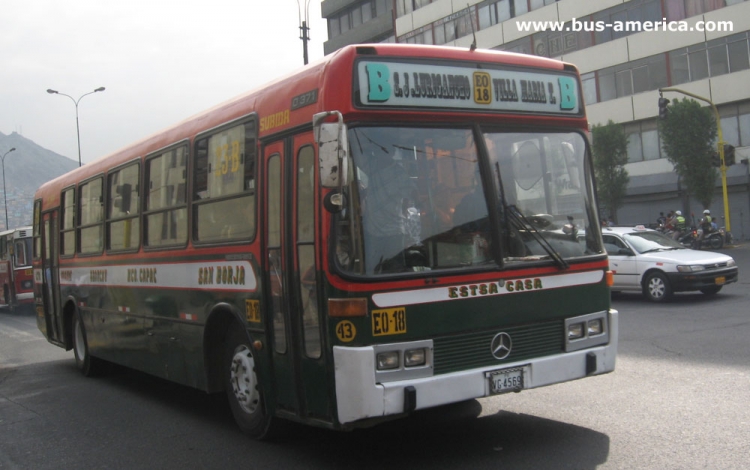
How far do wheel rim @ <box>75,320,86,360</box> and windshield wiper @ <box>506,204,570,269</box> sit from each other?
7.71 metres

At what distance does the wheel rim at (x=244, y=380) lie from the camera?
6.86 m

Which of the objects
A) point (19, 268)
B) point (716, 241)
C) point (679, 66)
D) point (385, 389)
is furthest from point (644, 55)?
point (385, 389)

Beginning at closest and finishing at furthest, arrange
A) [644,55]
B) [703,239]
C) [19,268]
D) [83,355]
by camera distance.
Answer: [83,355], [19,268], [703,239], [644,55]

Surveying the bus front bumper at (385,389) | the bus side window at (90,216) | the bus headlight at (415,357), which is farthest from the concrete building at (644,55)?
the bus headlight at (415,357)

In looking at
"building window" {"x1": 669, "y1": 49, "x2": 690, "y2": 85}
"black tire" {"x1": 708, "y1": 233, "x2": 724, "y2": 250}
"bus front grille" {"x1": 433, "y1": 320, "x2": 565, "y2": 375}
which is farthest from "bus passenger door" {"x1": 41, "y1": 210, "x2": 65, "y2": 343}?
"building window" {"x1": 669, "y1": 49, "x2": 690, "y2": 85}

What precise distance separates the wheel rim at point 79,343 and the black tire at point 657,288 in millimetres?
10576

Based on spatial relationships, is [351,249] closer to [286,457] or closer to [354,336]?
[354,336]

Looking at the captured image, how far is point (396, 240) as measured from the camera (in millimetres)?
5570

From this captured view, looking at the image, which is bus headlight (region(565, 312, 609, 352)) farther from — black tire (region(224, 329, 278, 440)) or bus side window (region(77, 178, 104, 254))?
bus side window (region(77, 178, 104, 254))

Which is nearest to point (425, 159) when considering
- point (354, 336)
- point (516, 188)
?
point (516, 188)

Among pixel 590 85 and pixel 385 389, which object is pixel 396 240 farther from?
pixel 590 85

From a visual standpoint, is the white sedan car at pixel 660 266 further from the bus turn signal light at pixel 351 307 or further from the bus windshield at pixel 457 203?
the bus turn signal light at pixel 351 307

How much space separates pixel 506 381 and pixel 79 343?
26.5ft

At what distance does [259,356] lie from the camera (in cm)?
656
